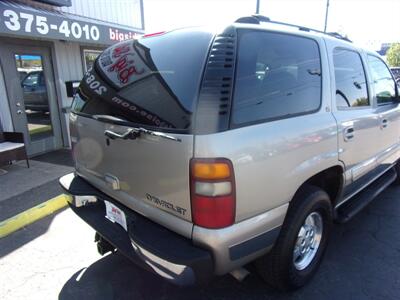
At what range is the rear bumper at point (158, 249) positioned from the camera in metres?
1.85

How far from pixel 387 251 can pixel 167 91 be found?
8.70 feet

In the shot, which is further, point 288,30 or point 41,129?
point 41,129

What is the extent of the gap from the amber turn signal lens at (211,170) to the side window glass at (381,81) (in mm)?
2450

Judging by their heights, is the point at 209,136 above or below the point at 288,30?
below

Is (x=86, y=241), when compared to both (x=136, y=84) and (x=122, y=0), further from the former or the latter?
(x=122, y=0)

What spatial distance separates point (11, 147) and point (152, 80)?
419 centimetres

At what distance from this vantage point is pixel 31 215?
388 centimetres

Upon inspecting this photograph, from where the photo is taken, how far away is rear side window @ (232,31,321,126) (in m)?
1.97

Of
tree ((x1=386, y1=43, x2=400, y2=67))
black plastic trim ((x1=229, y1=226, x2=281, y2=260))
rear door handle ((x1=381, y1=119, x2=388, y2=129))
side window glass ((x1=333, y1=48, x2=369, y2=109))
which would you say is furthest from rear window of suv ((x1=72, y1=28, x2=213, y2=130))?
tree ((x1=386, y1=43, x2=400, y2=67))

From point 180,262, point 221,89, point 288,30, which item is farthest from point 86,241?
point 288,30

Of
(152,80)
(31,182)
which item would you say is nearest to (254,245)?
(152,80)

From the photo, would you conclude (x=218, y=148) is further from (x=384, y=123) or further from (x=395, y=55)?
(x=395, y=55)

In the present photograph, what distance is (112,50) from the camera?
2799 mm

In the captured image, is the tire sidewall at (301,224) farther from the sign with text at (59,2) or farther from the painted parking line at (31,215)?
the sign with text at (59,2)
